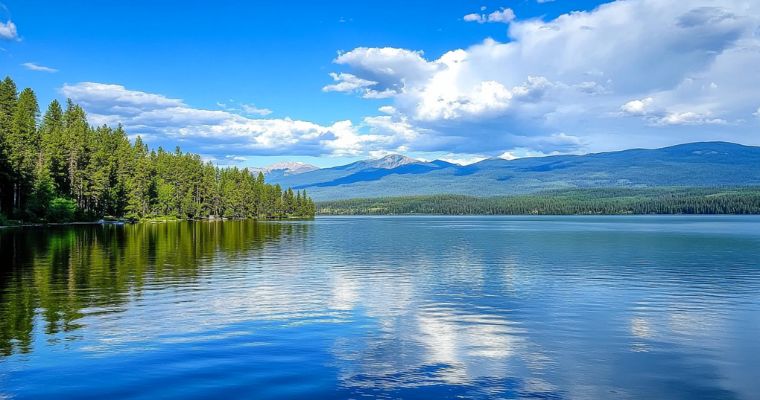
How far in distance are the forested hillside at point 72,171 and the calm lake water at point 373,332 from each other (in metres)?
67.8

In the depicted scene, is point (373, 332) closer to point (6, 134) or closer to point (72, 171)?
point (6, 134)

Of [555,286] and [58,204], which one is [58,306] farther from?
[58,204]

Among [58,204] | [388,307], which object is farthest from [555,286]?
[58,204]

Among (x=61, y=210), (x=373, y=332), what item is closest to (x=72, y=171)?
(x=61, y=210)

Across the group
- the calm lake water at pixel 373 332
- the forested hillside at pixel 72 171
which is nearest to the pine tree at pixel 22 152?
the forested hillside at pixel 72 171

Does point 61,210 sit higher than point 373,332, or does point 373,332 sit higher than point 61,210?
point 61,210

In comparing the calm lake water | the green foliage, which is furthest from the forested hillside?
the calm lake water

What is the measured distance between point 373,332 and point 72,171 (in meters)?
125

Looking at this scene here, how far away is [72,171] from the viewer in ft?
419

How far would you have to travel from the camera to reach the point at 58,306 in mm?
27375

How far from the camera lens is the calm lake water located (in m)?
16.2

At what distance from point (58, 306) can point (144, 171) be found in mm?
140340

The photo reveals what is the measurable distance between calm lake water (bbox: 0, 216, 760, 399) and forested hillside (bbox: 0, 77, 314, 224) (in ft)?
223

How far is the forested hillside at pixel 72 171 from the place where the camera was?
10600 cm
